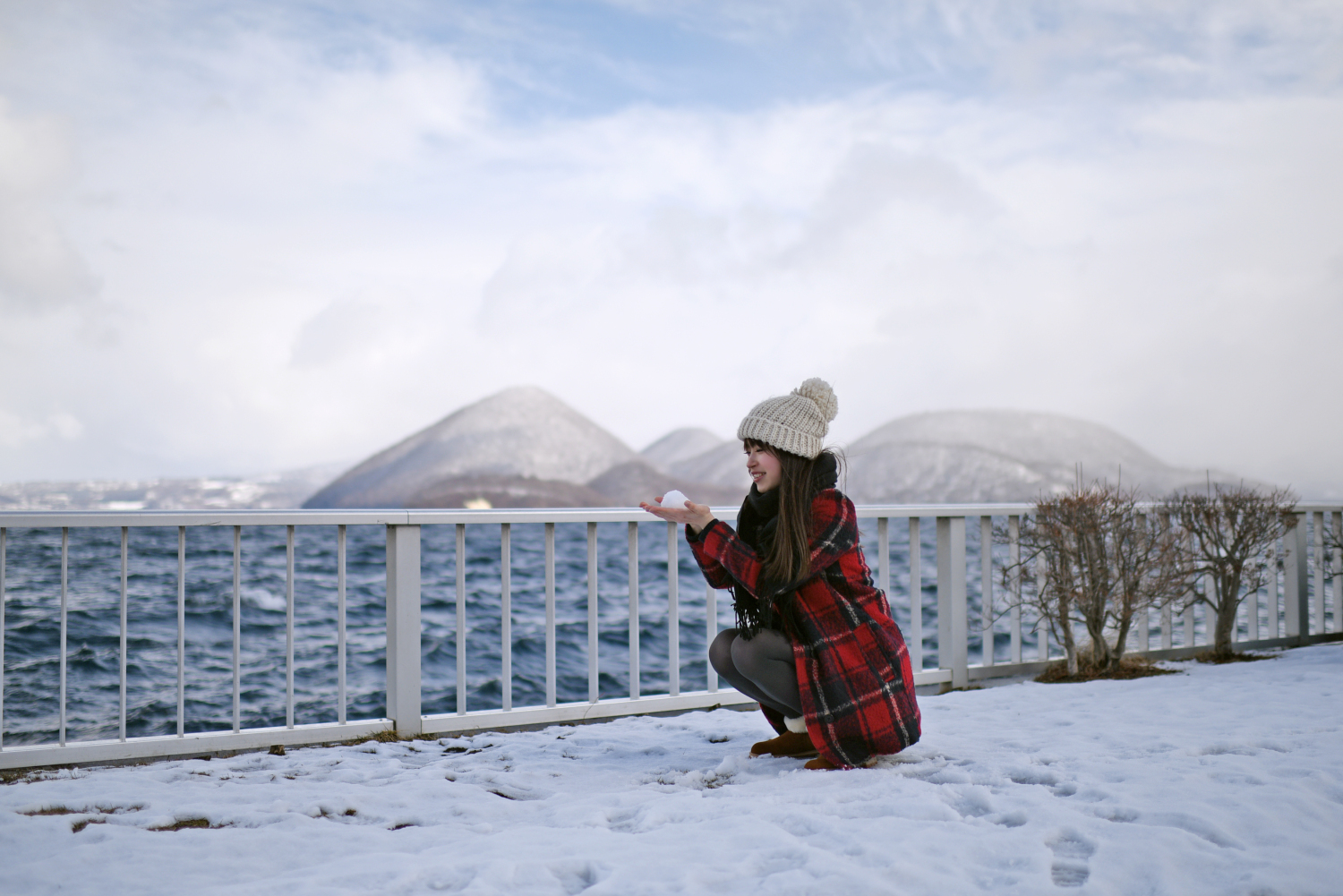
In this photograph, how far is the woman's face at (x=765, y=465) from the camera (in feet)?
8.43

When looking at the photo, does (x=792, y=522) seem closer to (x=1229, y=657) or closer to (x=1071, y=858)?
(x=1071, y=858)

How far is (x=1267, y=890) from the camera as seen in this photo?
1.78m

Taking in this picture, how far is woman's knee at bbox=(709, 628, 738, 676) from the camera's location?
274 cm

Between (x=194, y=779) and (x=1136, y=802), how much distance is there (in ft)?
8.71

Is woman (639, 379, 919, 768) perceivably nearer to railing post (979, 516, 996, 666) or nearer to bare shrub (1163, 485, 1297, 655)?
railing post (979, 516, 996, 666)

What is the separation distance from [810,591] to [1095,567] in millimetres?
2630

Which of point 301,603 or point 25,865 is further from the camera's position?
point 301,603

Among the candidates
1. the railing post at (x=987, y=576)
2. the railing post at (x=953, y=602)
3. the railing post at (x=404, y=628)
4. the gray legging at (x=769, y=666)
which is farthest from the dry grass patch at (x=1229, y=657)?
the railing post at (x=404, y=628)

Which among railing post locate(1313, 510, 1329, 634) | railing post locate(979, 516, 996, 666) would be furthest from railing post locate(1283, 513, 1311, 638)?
railing post locate(979, 516, 996, 666)

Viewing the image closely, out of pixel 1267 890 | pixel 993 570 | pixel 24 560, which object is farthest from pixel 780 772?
pixel 24 560

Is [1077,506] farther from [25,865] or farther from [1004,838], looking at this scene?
[25,865]

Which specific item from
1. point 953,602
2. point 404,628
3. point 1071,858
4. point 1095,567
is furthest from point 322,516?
point 1095,567

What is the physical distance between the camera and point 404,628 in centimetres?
336

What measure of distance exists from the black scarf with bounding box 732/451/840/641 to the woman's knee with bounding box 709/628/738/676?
0.25 ft
